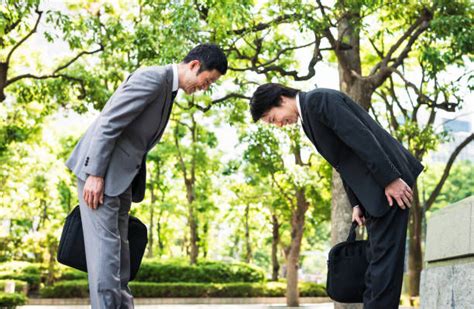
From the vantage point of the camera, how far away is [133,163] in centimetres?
322

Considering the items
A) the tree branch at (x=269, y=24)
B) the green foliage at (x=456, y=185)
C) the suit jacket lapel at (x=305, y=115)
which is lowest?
the suit jacket lapel at (x=305, y=115)

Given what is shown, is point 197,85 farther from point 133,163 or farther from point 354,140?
point 354,140

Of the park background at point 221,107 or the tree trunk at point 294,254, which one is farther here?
the tree trunk at point 294,254

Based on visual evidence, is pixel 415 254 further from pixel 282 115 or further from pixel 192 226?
pixel 282 115

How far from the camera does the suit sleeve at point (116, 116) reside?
3105mm

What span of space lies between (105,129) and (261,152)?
11.3 m

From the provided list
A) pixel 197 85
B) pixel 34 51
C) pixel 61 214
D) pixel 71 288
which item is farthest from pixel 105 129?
pixel 61 214

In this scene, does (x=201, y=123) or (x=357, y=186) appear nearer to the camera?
(x=357, y=186)

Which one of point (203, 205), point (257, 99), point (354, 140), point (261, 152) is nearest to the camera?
point (354, 140)

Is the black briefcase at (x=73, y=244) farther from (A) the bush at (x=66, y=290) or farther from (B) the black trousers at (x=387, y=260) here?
(A) the bush at (x=66, y=290)

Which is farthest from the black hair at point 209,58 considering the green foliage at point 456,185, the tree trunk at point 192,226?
the green foliage at point 456,185

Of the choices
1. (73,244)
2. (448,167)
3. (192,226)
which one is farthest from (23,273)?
(73,244)

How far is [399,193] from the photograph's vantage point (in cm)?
296

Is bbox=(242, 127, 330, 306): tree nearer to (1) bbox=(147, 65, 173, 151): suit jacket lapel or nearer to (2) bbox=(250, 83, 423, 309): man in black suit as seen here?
(1) bbox=(147, 65, 173, 151): suit jacket lapel
